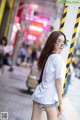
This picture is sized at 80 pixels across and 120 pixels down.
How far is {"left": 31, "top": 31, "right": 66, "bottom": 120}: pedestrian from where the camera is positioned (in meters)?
4.81

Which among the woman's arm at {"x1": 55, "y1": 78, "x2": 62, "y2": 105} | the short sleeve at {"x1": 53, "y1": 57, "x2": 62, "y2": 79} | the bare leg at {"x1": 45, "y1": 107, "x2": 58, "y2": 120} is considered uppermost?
the short sleeve at {"x1": 53, "y1": 57, "x2": 62, "y2": 79}

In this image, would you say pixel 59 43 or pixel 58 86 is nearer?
pixel 58 86

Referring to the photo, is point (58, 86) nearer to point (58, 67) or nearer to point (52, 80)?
point (52, 80)

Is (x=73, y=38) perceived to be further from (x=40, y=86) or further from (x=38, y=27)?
(x=38, y=27)

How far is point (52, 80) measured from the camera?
16.1 feet

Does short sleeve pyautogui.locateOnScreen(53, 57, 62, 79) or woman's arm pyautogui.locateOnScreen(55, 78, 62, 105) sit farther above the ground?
short sleeve pyautogui.locateOnScreen(53, 57, 62, 79)

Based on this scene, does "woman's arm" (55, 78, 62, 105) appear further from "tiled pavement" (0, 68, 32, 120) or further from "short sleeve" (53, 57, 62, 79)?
"tiled pavement" (0, 68, 32, 120)

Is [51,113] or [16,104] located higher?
[51,113]

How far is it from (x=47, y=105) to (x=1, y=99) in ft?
19.3

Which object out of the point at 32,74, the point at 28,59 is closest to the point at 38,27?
the point at 28,59

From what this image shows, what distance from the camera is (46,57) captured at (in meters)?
5.05

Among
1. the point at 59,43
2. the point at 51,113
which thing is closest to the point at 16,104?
the point at 51,113

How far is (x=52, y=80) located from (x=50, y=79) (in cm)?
3

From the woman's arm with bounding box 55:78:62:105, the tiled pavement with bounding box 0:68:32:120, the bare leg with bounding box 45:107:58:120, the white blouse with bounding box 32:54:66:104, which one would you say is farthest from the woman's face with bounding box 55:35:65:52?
the tiled pavement with bounding box 0:68:32:120
